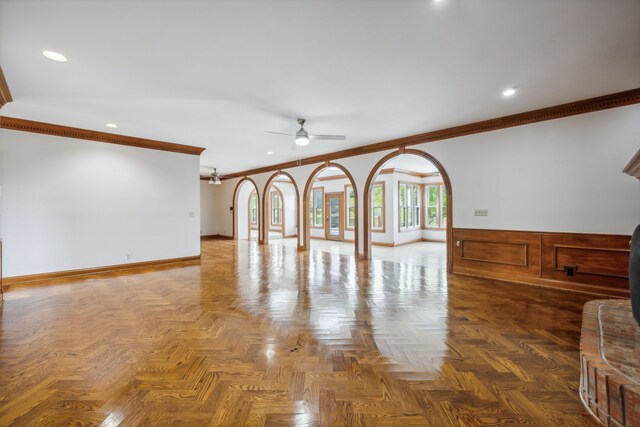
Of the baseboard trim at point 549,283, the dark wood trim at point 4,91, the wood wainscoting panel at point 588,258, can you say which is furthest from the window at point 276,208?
the wood wainscoting panel at point 588,258

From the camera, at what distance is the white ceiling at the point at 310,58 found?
2207 mm

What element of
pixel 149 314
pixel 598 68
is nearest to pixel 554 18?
pixel 598 68

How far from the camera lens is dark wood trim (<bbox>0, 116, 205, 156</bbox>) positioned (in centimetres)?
472

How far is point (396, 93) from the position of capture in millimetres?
3764

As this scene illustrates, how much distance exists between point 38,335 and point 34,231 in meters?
3.07

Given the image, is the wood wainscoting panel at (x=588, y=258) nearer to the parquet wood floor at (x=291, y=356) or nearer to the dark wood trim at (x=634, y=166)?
the parquet wood floor at (x=291, y=356)

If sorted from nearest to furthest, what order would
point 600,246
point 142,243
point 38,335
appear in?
point 38,335
point 600,246
point 142,243

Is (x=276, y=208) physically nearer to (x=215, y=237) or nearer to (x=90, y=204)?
(x=215, y=237)

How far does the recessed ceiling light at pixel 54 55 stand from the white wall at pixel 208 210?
369 inches

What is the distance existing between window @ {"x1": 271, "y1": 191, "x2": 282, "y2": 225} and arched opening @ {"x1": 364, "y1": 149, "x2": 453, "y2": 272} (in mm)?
4965

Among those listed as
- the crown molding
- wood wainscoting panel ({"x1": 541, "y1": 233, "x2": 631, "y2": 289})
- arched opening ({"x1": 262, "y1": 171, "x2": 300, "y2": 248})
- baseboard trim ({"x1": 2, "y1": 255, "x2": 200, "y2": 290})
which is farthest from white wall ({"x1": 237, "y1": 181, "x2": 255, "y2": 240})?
wood wainscoting panel ({"x1": 541, "y1": 233, "x2": 631, "y2": 289})

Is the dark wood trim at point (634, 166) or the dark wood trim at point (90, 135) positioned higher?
the dark wood trim at point (90, 135)

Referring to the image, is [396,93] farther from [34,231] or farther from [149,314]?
[34,231]

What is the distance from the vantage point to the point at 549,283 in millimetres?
4461
